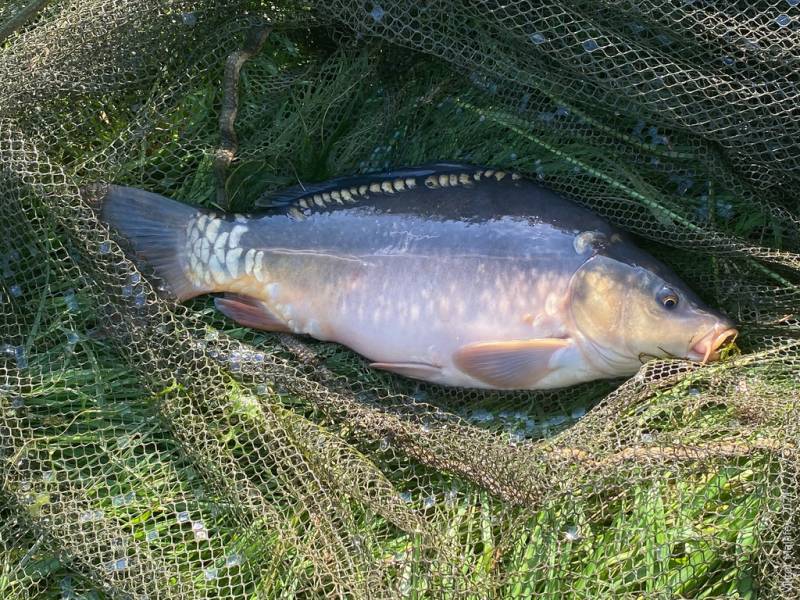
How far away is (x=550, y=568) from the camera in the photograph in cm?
176

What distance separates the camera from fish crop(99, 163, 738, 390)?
200cm

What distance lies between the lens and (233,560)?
1903mm

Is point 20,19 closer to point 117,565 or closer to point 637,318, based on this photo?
point 117,565

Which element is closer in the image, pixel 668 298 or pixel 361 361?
pixel 668 298

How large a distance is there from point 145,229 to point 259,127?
0.48 m

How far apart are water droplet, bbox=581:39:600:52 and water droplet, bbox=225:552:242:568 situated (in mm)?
1609

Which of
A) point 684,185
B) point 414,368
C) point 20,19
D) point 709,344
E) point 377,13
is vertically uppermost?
point 377,13

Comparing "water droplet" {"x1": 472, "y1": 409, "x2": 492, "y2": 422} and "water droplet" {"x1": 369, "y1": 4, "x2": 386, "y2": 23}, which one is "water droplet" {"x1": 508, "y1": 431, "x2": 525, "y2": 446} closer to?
"water droplet" {"x1": 472, "y1": 409, "x2": 492, "y2": 422}

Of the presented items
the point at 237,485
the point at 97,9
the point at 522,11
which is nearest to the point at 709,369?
the point at 522,11

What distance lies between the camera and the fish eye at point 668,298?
1977mm

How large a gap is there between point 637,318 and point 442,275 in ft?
1.81

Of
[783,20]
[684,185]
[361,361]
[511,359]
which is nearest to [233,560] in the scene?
[361,361]

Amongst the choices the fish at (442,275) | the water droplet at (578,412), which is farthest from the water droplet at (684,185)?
the water droplet at (578,412)

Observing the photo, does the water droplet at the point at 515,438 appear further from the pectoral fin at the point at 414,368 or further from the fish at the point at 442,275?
the pectoral fin at the point at 414,368
